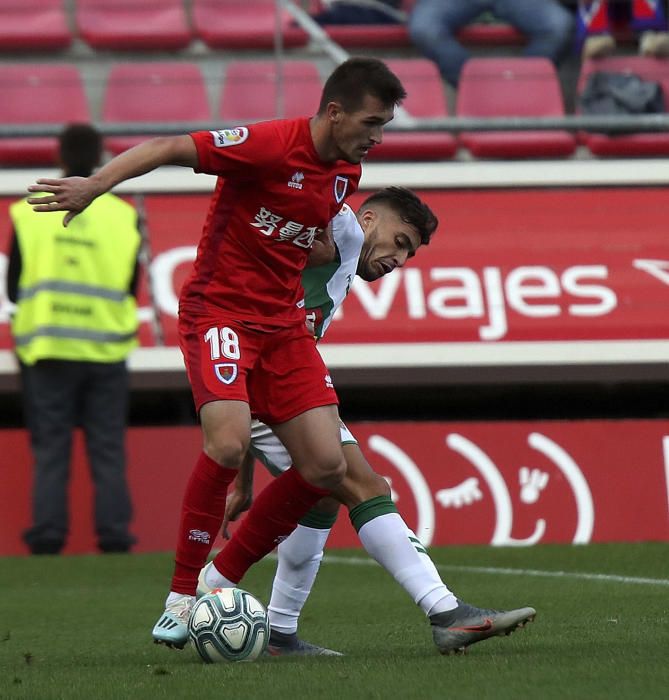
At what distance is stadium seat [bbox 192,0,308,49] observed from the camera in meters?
11.5

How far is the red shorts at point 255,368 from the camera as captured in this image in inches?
182

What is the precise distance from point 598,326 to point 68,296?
324 centimetres

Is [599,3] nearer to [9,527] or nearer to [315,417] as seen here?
[9,527]

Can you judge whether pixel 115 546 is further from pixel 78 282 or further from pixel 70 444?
pixel 78 282

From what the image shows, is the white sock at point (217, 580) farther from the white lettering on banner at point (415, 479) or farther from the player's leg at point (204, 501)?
the white lettering on banner at point (415, 479)

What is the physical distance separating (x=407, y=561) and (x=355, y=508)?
25 cm

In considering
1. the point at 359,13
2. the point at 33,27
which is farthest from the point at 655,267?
the point at 33,27

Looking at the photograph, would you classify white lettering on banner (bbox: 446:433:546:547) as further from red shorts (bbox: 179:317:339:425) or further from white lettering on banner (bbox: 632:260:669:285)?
red shorts (bbox: 179:317:339:425)

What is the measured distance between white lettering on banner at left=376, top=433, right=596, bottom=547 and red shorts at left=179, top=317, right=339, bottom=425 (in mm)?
4300

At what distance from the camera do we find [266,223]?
15.4ft

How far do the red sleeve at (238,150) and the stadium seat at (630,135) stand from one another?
6.18 meters

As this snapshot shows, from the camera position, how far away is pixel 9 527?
9.01 metres

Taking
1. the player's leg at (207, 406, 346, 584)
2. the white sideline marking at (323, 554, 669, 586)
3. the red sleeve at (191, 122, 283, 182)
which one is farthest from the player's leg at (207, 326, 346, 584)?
the white sideline marking at (323, 554, 669, 586)

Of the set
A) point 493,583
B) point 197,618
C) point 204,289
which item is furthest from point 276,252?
point 493,583
